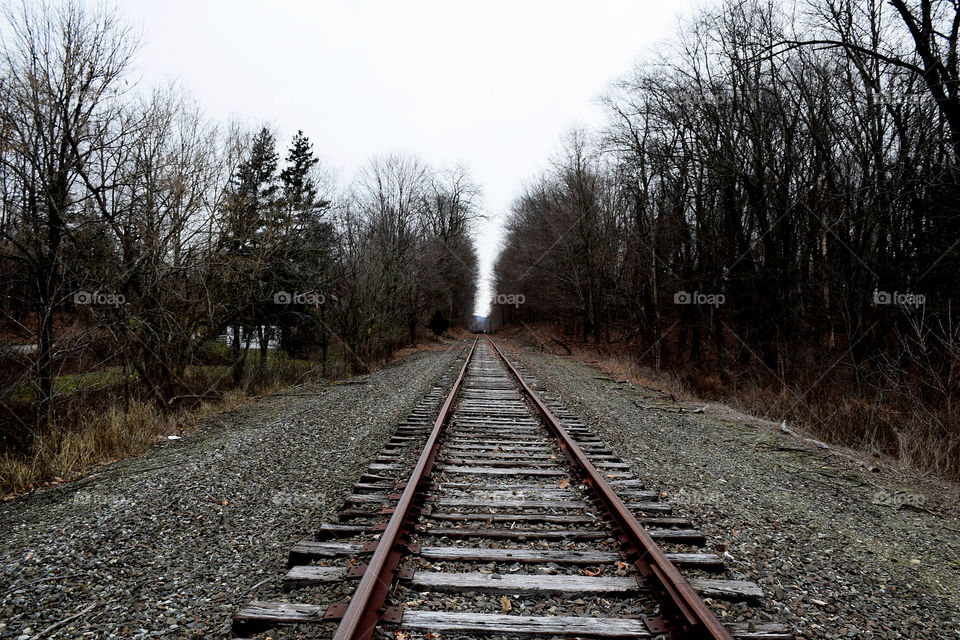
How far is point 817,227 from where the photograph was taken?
13906mm

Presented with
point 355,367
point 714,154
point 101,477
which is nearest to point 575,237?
point 714,154

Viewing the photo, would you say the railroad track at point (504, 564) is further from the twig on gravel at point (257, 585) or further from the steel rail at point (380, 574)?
the twig on gravel at point (257, 585)

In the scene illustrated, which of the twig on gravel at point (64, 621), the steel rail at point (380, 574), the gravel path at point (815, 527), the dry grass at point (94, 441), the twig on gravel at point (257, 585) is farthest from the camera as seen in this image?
the dry grass at point (94, 441)

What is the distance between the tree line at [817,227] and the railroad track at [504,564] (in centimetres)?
485

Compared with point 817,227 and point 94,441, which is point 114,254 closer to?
point 94,441

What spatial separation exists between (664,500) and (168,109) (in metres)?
11.2

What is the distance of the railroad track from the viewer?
2.62 m

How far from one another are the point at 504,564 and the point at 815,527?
276 centimetres

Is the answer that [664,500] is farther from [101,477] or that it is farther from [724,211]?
[724,211]

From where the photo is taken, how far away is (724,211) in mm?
17500

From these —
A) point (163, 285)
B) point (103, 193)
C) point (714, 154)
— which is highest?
point (714, 154)

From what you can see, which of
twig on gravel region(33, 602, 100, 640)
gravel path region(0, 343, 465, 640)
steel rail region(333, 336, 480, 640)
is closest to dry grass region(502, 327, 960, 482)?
steel rail region(333, 336, 480, 640)

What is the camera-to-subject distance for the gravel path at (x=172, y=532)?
2814 millimetres

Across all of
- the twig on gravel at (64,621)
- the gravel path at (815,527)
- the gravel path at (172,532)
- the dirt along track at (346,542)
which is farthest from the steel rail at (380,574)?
the gravel path at (815,527)
